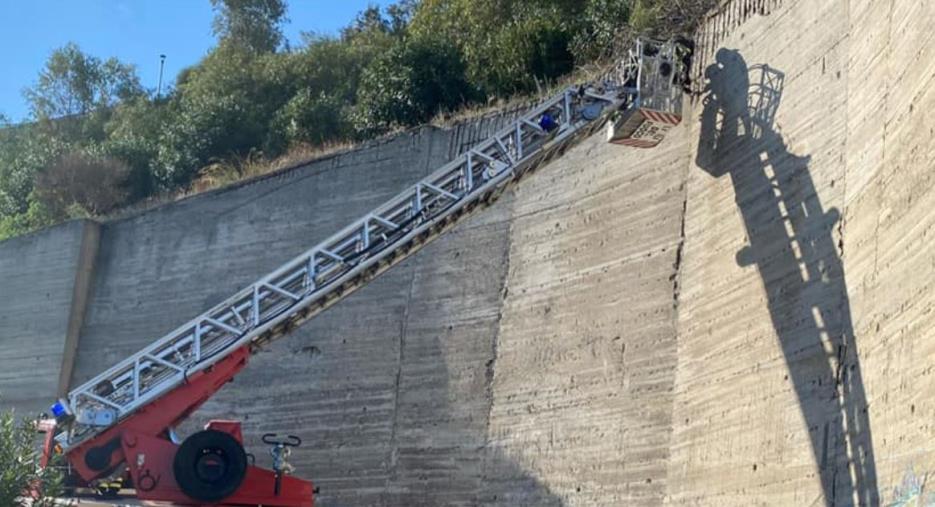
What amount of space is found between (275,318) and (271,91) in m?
19.0

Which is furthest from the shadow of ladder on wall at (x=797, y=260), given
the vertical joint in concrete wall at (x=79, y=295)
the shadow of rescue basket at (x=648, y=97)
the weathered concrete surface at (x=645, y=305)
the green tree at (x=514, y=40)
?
the vertical joint in concrete wall at (x=79, y=295)

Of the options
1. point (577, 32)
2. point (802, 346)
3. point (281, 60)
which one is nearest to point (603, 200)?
point (802, 346)

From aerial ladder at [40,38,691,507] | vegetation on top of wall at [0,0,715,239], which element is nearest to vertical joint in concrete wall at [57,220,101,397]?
vegetation on top of wall at [0,0,715,239]

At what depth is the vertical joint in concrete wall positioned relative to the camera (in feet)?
79.1

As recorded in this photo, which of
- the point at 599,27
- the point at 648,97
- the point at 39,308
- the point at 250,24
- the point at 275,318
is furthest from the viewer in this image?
the point at 250,24

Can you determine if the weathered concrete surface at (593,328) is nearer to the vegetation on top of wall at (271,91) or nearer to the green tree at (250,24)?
the vegetation on top of wall at (271,91)

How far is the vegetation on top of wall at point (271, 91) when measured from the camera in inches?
953

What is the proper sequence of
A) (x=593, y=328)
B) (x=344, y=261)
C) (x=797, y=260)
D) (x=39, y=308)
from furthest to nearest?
(x=39, y=308) → (x=593, y=328) → (x=344, y=261) → (x=797, y=260)

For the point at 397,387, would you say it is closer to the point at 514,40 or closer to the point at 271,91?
the point at 514,40

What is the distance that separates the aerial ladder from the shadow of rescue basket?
16 millimetres

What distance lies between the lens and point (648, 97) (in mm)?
15875

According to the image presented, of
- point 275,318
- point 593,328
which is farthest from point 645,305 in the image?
point 275,318

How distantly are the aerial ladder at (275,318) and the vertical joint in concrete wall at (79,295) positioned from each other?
9634 mm

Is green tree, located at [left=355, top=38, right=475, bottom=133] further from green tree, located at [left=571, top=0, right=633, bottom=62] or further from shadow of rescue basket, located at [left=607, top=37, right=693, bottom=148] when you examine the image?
shadow of rescue basket, located at [left=607, top=37, right=693, bottom=148]
